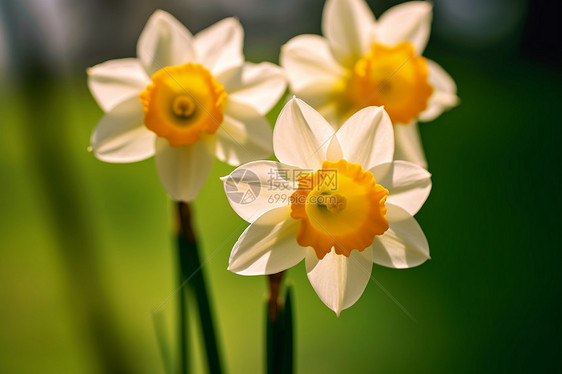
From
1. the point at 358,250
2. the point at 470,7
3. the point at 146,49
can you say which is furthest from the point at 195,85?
the point at 470,7

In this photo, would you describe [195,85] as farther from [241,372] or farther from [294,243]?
[241,372]

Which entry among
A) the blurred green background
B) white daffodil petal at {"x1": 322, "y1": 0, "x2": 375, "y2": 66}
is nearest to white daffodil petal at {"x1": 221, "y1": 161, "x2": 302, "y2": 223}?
white daffodil petal at {"x1": 322, "y1": 0, "x2": 375, "y2": 66}

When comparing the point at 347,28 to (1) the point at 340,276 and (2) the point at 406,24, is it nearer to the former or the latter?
(2) the point at 406,24

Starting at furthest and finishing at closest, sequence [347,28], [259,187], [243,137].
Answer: [347,28] → [243,137] → [259,187]

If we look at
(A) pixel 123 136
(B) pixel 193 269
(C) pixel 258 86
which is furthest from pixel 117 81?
(B) pixel 193 269

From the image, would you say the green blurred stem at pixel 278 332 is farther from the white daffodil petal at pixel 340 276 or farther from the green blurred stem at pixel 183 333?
the green blurred stem at pixel 183 333

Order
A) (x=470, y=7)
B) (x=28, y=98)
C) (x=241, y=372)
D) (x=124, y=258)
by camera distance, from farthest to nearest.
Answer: (x=470, y=7)
(x=124, y=258)
(x=241, y=372)
(x=28, y=98)

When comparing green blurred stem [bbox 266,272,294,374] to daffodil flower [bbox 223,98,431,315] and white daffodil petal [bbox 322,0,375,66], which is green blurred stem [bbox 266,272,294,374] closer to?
daffodil flower [bbox 223,98,431,315]
